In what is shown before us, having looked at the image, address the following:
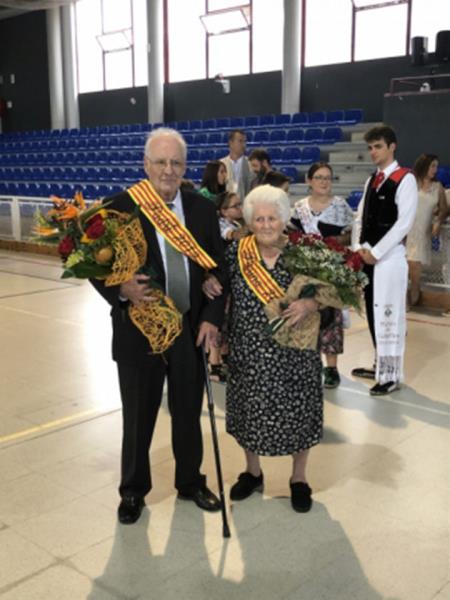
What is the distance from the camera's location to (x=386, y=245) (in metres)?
3.73

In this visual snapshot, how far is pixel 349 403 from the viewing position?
385cm

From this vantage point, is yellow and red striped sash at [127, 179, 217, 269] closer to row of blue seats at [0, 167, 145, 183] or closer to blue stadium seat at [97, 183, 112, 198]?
blue stadium seat at [97, 183, 112, 198]

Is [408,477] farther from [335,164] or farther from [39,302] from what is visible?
[335,164]

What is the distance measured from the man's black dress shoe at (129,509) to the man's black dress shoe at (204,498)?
215mm

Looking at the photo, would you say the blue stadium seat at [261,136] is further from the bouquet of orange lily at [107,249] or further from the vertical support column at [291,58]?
the bouquet of orange lily at [107,249]

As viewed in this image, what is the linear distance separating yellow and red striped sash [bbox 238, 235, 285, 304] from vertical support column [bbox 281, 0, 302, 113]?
442 inches

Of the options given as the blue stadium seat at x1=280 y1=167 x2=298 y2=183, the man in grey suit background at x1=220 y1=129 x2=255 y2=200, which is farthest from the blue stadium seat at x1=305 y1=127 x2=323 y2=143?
the man in grey suit background at x1=220 y1=129 x2=255 y2=200

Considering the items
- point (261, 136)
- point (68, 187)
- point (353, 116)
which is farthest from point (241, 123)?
point (68, 187)

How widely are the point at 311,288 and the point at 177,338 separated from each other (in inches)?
21.2

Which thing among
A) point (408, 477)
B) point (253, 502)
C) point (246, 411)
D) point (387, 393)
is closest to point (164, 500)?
point (253, 502)

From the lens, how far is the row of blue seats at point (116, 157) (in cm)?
1148

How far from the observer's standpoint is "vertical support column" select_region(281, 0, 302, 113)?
12.4m

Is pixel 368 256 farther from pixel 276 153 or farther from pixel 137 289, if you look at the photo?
pixel 276 153

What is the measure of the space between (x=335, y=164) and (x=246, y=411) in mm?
9015
